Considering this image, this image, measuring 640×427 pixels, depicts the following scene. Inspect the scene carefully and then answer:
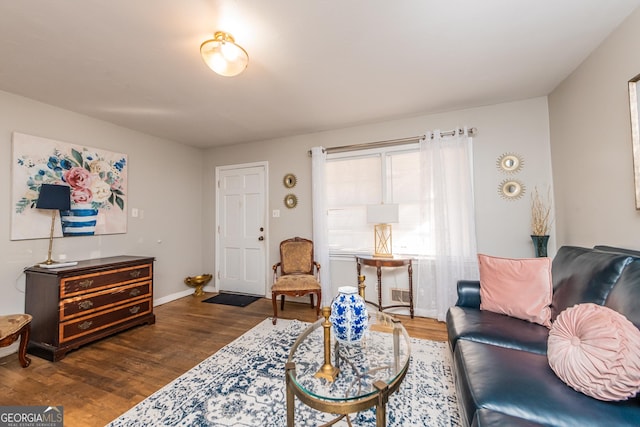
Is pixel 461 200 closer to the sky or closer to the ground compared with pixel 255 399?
closer to the sky

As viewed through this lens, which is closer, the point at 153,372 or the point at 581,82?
the point at 153,372

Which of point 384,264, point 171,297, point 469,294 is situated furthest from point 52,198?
point 469,294

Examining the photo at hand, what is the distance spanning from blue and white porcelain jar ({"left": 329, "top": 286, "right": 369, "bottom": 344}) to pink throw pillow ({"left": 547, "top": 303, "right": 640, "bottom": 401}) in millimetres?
909

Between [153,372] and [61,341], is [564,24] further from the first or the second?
[61,341]

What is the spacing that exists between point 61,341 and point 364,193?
3.46 meters

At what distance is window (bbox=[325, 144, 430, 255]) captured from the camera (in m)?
3.35

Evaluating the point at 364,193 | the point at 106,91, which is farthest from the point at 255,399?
the point at 106,91

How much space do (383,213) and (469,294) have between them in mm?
1266

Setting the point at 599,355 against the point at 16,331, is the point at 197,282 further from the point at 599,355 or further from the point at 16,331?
the point at 599,355

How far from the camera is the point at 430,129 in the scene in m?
3.27

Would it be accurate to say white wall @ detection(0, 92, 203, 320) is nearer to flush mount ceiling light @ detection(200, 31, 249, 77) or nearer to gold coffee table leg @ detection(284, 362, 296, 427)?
flush mount ceiling light @ detection(200, 31, 249, 77)

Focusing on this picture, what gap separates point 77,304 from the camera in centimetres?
248

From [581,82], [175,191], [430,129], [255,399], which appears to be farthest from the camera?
[175,191]

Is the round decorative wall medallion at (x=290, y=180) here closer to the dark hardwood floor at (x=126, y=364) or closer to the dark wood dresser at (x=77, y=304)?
the dark hardwood floor at (x=126, y=364)
